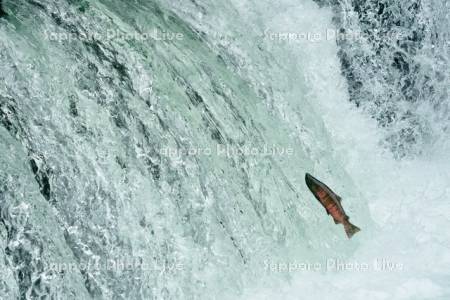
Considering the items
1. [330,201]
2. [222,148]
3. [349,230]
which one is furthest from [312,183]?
[222,148]

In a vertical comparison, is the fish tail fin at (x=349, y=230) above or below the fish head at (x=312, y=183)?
below

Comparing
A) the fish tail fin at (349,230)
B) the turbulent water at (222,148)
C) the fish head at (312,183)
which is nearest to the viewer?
the turbulent water at (222,148)

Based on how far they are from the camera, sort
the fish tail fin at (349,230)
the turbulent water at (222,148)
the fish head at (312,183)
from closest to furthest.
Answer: the turbulent water at (222,148)
the fish tail fin at (349,230)
the fish head at (312,183)

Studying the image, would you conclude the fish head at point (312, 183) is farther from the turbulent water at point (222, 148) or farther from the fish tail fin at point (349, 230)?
the fish tail fin at point (349, 230)

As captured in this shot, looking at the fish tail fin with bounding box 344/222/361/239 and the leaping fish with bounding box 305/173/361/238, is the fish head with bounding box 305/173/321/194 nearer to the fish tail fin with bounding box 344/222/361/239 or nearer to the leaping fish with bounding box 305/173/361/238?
the leaping fish with bounding box 305/173/361/238

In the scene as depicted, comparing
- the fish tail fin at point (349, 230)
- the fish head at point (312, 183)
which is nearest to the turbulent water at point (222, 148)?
the fish head at point (312, 183)

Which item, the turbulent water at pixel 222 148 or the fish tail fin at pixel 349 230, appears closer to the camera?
the turbulent water at pixel 222 148

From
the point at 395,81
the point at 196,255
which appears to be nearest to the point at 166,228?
the point at 196,255

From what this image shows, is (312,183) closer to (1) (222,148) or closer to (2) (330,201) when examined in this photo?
(2) (330,201)
